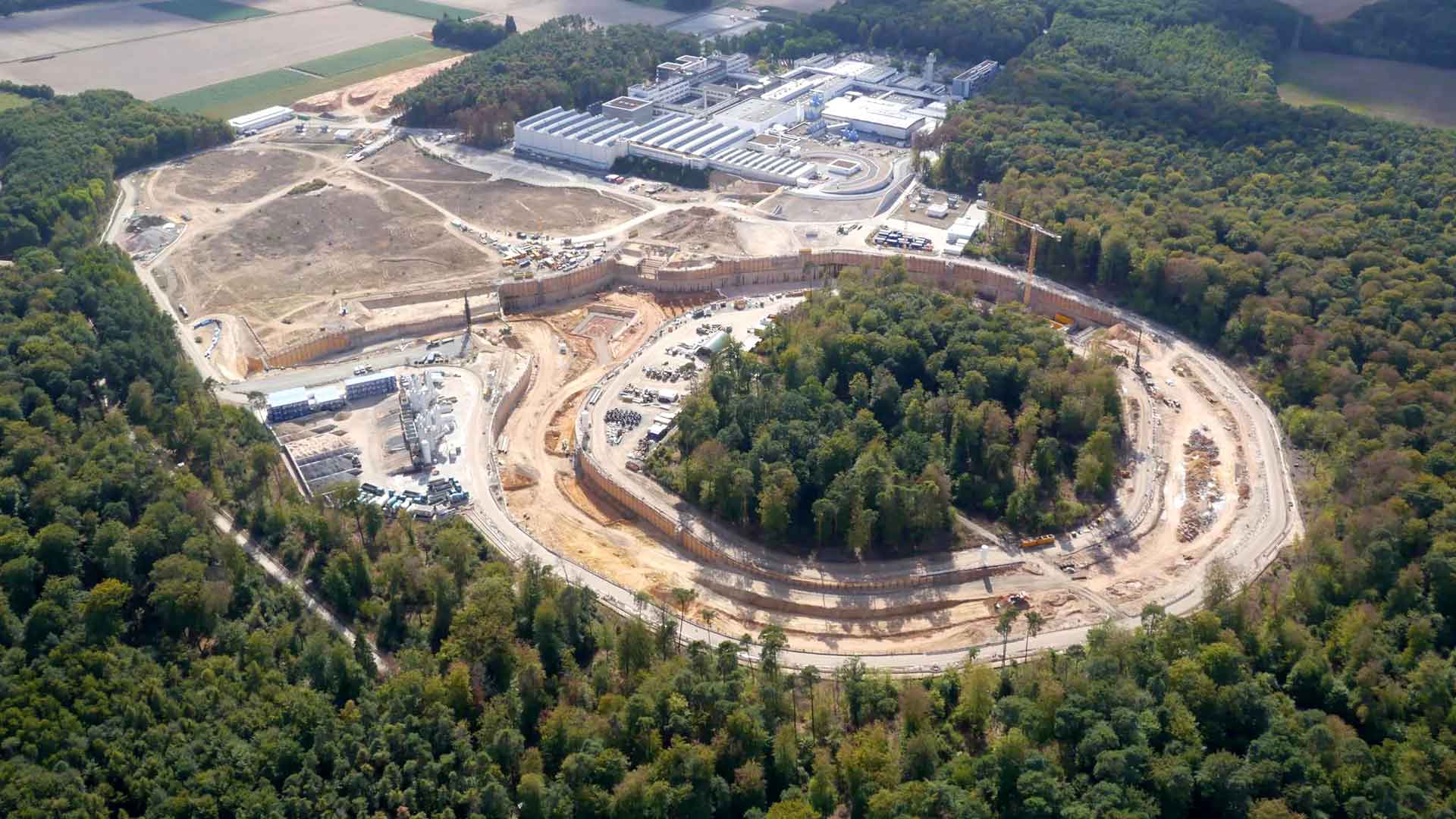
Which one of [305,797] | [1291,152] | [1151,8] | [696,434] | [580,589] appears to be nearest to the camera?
[305,797]

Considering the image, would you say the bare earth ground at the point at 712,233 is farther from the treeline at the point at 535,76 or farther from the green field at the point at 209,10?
the green field at the point at 209,10

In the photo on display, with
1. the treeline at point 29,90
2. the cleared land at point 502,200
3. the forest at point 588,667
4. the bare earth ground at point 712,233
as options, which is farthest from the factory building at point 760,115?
the treeline at point 29,90

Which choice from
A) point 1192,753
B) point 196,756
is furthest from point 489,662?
point 1192,753

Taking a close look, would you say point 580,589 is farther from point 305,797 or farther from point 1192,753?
point 1192,753

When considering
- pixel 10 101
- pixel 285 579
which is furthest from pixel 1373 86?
pixel 10 101

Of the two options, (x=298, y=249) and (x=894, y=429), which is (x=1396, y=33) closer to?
(x=894, y=429)

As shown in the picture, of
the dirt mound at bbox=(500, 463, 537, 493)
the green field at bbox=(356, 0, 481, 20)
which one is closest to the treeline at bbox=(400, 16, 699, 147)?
the green field at bbox=(356, 0, 481, 20)

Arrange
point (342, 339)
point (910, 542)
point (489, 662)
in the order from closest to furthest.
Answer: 1. point (489, 662)
2. point (910, 542)
3. point (342, 339)
